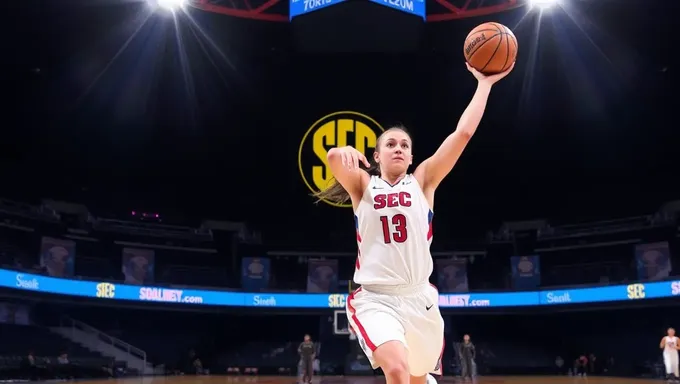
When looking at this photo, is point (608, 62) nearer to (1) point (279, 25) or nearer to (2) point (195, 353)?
(1) point (279, 25)

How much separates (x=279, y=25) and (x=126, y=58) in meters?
5.36

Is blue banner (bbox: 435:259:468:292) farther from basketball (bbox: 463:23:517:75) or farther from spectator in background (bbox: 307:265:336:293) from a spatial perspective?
basketball (bbox: 463:23:517:75)

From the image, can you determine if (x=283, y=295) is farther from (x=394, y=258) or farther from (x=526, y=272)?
(x=394, y=258)

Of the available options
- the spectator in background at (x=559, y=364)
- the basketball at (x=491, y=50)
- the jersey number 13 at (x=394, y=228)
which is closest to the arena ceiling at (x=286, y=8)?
the basketball at (x=491, y=50)

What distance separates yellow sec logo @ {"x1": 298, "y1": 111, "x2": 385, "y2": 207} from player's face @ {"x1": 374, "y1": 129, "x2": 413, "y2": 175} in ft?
42.1

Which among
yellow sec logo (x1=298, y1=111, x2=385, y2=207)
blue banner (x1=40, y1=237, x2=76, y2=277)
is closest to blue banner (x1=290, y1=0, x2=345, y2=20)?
yellow sec logo (x1=298, y1=111, x2=385, y2=207)

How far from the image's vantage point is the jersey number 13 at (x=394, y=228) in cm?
370

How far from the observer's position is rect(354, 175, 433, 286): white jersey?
12.0 ft

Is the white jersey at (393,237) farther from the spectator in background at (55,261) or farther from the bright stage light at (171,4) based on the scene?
the spectator in background at (55,261)

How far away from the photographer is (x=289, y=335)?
30.4 metres

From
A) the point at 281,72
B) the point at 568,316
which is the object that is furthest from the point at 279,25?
the point at 568,316

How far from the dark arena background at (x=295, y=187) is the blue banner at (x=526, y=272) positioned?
131mm

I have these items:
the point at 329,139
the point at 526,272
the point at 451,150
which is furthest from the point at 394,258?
the point at 526,272

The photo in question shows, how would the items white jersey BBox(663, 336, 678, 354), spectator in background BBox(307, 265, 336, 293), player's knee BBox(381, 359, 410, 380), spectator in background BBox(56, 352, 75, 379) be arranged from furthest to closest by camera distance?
1. spectator in background BBox(307, 265, 336, 293)
2. spectator in background BBox(56, 352, 75, 379)
3. white jersey BBox(663, 336, 678, 354)
4. player's knee BBox(381, 359, 410, 380)
